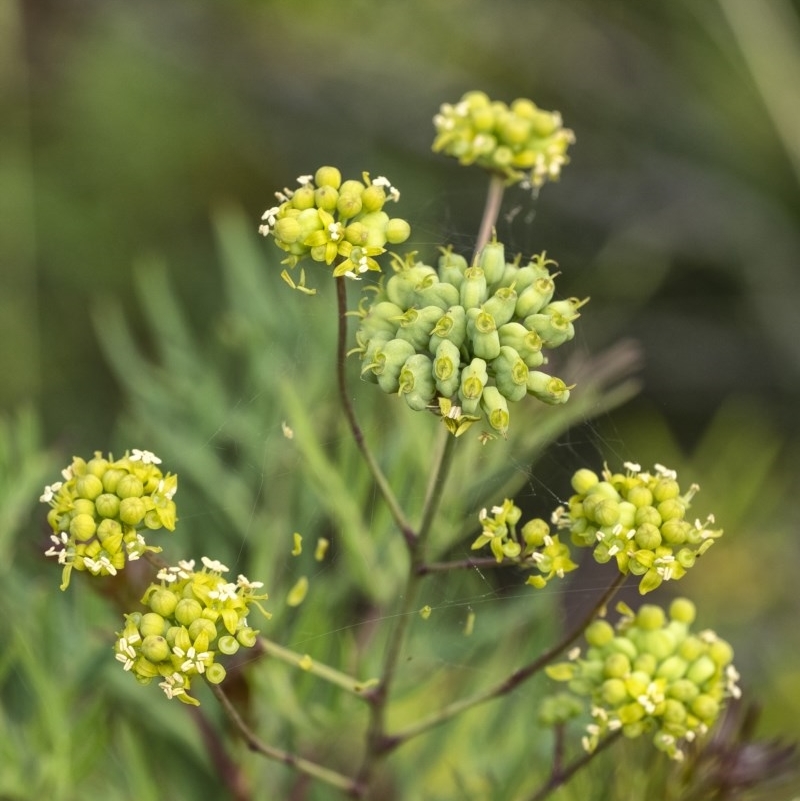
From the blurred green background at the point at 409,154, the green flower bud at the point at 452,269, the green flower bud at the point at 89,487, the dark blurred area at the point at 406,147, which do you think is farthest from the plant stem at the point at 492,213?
the dark blurred area at the point at 406,147

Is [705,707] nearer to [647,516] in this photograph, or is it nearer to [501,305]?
[647,516]

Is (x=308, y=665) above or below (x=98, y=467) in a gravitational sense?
below

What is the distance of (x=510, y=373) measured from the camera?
87 centimetres

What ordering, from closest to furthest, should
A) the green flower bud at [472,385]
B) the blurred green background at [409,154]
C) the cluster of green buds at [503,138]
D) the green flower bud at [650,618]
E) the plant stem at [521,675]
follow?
1. the green flower bud at [472,385]
2. the plant stem at [521,675]
3. the green flower bud at [650,618]
4. the cluster of green buds at [503,138]
5. the blurred green background at [409,154]

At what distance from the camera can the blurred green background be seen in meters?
3.07

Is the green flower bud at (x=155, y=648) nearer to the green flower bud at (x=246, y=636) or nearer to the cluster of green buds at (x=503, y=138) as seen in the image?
the green flower bud at (x=246, y=636)

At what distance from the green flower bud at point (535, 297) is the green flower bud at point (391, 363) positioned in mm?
110

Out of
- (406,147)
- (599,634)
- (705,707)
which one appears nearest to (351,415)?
(599,634)

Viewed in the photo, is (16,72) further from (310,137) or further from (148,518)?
(148,518)

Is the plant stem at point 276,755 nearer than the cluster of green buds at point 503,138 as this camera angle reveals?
Yes

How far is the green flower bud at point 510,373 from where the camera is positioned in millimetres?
869

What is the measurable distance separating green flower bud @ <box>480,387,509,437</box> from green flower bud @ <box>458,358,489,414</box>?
0.01m

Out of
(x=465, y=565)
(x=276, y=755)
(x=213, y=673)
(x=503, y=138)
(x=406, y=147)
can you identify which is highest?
(x=503, y=138)

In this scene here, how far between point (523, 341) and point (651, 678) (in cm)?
38
